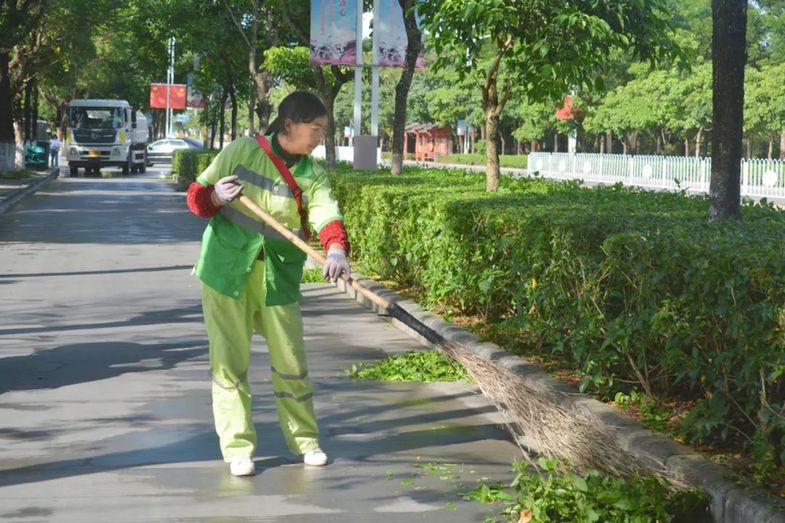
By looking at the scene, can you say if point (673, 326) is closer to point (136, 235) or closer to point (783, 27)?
point (136, 235)

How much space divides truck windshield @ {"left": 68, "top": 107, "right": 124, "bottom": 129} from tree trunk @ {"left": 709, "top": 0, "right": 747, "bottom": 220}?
49.5 meters

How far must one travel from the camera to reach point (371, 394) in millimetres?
8984

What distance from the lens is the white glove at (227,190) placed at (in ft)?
20.8

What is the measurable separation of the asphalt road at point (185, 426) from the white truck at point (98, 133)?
143 feet

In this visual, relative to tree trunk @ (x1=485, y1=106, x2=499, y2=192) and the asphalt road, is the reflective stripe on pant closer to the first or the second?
the asphalt road

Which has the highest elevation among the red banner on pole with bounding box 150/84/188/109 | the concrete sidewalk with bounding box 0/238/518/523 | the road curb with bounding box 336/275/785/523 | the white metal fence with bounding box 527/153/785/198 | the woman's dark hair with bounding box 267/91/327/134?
the red banner on pole with bounding box 150/84/188/109

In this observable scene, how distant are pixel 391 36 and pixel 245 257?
1813 centimetres

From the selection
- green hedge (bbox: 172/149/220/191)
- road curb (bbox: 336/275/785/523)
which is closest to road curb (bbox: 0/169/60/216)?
green hedge (bbox: 172/149/220/191)

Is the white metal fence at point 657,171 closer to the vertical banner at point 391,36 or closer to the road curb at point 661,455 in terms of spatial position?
the vertical banner at point 391,36

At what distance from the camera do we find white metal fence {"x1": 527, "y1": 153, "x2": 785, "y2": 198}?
46062 millimetres

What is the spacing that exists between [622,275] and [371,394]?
7.46 ft

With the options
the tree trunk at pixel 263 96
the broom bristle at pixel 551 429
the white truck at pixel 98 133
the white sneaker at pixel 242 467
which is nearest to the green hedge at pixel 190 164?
the tree trunk at pixel 263 96

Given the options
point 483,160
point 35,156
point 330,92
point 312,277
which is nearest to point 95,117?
point 35,156

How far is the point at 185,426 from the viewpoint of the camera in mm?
7797
